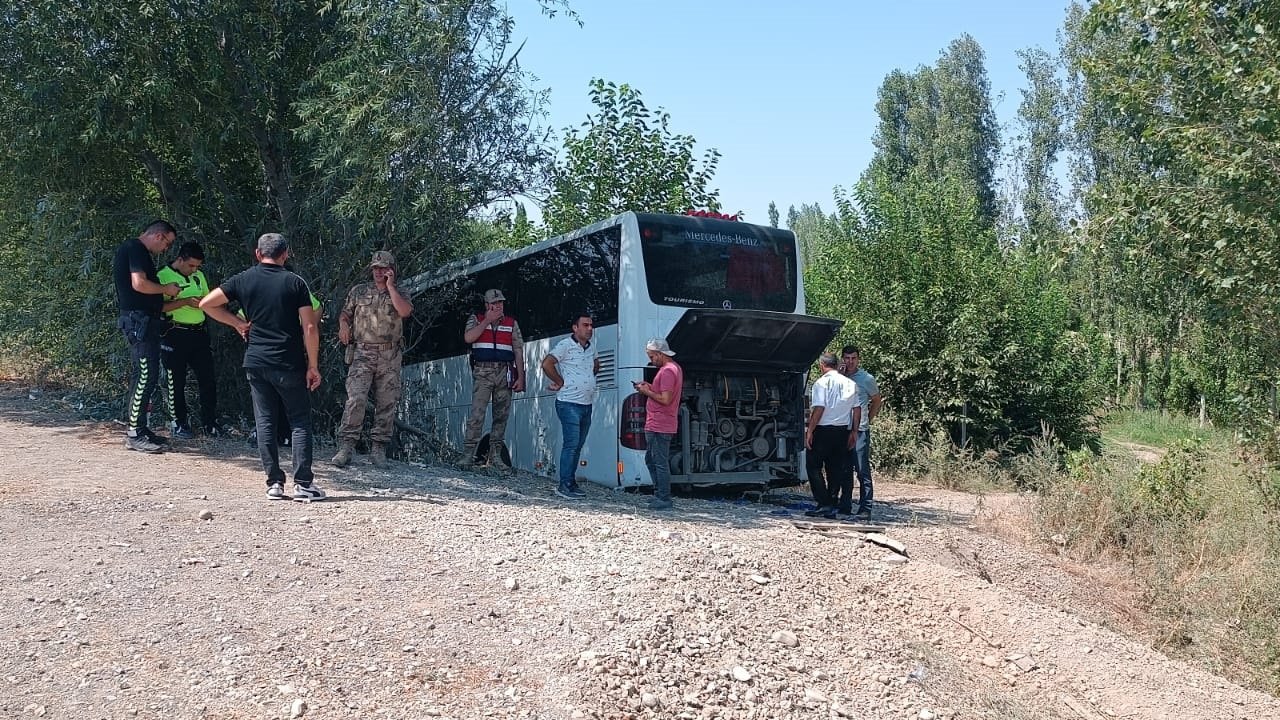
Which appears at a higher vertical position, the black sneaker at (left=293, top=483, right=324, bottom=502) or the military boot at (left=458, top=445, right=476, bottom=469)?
the military boot at (left=458, top=445, right=476, bottom=469)

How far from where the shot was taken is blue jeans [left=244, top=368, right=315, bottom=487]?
8.29 metres

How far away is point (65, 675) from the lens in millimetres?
5176

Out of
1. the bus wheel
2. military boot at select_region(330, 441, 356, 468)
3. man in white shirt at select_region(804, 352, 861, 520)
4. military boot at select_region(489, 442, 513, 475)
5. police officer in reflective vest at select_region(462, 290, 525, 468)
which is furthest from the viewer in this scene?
the bus wheel

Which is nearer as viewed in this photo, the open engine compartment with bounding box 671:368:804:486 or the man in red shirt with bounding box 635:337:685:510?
the man in red shirt with bounding box 635:337:685:510

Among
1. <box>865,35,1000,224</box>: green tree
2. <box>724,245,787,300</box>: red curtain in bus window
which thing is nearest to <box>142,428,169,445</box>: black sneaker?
Answer: <box>724,245,787,300</box>: red curtain in bus window

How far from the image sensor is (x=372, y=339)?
10289mm

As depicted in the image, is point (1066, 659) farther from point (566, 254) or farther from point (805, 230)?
point (805, 230)

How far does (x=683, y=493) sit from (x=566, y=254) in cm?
296

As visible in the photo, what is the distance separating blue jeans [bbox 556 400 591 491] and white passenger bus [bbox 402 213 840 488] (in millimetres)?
603

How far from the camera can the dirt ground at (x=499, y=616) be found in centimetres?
543

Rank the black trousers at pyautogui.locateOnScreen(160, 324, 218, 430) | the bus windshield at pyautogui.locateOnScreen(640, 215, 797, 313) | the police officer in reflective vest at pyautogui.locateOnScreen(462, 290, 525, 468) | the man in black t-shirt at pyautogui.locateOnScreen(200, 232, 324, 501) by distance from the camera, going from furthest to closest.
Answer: the police officer in reflective vest at pyautogui.locateOnScreen(462, 290, 525, 468), the bus windshield at pyautogui.locateOnScreen(640, 215, 797, 313), the black trousers at pyautogui.locateOnScreen(160, 324, 218, 430), the man in black t-shirt at pyautogui.locateOnScreen(200, 232, 324, 501)

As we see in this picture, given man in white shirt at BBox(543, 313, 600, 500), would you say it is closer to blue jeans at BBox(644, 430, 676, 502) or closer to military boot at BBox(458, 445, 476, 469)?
blue jeans at BBox(644, 430, 676, 502)

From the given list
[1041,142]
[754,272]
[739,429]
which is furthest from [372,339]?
[1041,142]

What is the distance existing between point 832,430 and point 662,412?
1.82 meters
